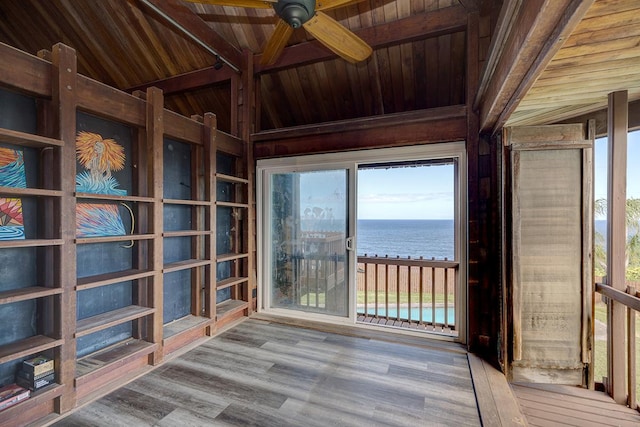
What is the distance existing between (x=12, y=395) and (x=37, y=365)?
0.55ft

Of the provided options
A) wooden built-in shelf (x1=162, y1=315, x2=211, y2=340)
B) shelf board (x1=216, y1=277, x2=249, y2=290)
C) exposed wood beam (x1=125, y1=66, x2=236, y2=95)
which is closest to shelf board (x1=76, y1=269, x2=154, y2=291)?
wooden built-in shelf (x1=162, y1=315, x2=211, y2=340)

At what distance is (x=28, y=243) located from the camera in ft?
5.65

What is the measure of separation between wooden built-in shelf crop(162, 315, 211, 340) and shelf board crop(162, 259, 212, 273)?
22.0 inches

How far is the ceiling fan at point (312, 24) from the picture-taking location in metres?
1.90

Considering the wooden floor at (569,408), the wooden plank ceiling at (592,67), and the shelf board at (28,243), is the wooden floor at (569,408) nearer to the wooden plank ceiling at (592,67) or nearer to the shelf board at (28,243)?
the wooden plank ceiling at (592,67)

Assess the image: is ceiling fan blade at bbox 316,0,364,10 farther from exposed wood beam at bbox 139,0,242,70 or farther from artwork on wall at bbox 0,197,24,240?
artwork on wall at bbox 0,197,24,240

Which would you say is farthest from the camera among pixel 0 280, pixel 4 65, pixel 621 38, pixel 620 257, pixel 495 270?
pixel 495 270

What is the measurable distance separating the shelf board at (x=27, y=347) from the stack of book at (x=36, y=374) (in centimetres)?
11

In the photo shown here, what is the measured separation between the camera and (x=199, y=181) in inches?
124

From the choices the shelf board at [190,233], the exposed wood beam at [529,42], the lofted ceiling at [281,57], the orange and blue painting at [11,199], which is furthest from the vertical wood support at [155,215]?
the exposed wood beam at [529,42]

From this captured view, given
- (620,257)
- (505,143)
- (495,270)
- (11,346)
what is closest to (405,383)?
(495,270)

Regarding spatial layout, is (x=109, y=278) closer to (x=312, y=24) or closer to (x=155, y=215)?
(x=155, y=215)

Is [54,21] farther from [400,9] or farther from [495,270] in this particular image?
[495,270]

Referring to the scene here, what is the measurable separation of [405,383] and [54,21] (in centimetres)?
545
